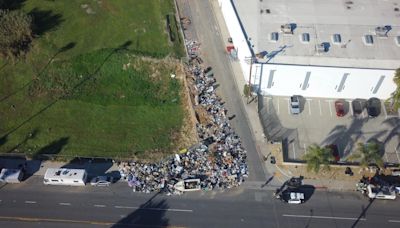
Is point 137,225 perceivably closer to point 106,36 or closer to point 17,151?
point 17,151

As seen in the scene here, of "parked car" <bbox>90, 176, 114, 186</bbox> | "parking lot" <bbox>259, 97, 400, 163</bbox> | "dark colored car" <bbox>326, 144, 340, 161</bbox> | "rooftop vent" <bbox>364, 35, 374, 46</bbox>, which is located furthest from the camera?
"rooftop vent" <bbox>364, 35, 374, 46</bbox>

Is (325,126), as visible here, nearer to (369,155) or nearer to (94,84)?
(369,155)

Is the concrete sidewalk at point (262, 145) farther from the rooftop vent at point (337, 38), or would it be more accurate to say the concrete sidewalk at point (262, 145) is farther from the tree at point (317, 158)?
the rooftop vent at point (337, 38)

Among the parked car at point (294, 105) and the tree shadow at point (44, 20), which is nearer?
the parked car at point (294, 105)

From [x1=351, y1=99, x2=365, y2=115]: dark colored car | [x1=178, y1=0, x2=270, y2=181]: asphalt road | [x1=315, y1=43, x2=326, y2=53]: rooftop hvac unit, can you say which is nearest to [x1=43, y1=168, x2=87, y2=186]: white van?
[x1=178, y1=0, x2=270, y2=181]: asphalt road

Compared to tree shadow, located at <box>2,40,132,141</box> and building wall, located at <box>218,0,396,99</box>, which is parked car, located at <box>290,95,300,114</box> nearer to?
building wall, located at <box>218,0,396,99</box>

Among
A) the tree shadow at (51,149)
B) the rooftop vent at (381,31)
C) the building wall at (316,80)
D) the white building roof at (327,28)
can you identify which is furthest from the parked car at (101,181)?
the rooftop vent at (381,31)

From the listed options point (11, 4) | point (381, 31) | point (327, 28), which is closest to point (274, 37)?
point (327, 28)
